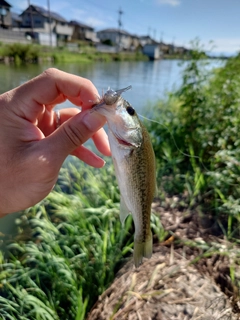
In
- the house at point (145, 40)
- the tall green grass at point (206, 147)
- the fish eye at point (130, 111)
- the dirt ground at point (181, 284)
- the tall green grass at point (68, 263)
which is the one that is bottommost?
the tall green grass at point (68, 263)

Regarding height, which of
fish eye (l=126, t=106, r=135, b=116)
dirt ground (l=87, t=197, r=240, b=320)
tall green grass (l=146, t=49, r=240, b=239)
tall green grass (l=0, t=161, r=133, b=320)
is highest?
fish eye (l=126, t=106, r=135, b=116)

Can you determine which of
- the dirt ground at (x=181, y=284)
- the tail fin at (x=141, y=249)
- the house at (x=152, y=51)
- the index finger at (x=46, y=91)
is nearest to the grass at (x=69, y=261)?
the dirt ground at (x=181, y=284)

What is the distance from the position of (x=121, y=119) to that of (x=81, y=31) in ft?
244

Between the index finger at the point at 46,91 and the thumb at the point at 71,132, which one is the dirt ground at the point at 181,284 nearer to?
the thumb at the point at 71,132

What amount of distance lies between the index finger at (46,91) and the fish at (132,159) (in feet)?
1.37

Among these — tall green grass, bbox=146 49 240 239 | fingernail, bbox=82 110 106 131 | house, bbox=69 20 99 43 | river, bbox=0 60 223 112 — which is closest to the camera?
fingernail, bbox=82 110 106 131

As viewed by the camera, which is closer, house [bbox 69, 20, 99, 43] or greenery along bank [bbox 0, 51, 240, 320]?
greenery along bank [bbox 0, 51, 240, 320]

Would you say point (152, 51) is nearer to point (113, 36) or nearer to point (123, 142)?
point (113, 36)

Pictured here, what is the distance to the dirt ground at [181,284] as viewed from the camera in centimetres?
211

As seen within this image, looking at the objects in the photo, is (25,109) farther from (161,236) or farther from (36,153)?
(161,236)

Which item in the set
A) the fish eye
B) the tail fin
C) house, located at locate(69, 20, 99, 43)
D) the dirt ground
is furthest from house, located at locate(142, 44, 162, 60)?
the tail fin

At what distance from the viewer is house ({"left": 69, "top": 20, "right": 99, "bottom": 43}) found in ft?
212

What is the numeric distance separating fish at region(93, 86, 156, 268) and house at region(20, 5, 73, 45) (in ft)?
80.3

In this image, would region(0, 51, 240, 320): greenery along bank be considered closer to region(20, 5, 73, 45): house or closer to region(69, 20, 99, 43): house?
region(20, 5, 73, 45): house
